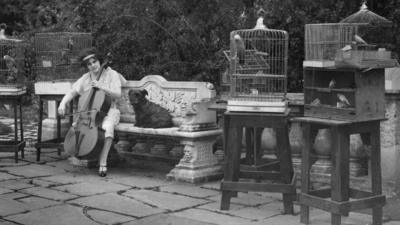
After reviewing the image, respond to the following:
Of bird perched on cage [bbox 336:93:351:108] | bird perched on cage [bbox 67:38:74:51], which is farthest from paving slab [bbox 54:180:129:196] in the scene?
bird perched on cage [bbox 336:93:351:108]

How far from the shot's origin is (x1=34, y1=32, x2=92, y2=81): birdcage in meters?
8.01

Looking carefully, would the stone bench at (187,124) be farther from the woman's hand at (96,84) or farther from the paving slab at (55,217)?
the paving slab at (55,217)

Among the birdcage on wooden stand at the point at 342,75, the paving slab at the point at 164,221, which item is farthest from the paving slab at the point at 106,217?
the birdcage on wooden stand at the point at 342,75

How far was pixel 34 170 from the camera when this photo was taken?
729cm

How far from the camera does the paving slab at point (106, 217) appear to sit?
505 cm

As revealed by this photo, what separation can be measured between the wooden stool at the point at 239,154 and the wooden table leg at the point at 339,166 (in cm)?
67

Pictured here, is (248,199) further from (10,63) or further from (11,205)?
(10,63)

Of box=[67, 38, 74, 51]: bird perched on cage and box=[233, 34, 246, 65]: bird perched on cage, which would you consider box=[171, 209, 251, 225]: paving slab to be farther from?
box=[67, 38, 74, 51]: bird perched on cage

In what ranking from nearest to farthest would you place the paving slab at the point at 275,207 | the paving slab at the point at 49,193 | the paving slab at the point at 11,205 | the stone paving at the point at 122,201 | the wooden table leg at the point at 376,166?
the wooden table leg at the point at 376,166, the stone paving at the point at 122,201, the paving slab at the point at 11,205, the paving slab at the point at 275,207, the paving slab at the point at 49,193

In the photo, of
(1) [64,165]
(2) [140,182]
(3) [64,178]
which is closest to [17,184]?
(3) [64,178]

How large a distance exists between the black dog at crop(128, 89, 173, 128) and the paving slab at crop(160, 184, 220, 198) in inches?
35.1

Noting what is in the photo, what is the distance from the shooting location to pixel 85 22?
389 inches

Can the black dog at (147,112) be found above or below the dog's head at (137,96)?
below

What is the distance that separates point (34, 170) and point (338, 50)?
13.9 feet
